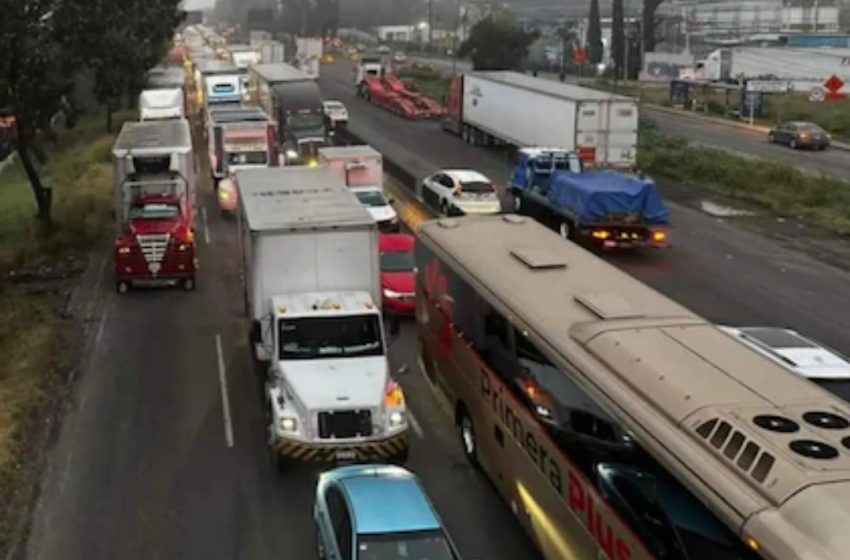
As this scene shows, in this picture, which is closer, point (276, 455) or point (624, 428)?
point (624, 428)

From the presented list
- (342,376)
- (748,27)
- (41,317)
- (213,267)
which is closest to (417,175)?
(213,267)

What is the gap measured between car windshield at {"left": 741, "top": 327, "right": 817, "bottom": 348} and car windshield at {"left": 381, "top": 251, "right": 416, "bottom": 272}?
28.5 ft

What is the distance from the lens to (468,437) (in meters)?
16.3

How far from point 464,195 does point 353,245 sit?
1729 cm

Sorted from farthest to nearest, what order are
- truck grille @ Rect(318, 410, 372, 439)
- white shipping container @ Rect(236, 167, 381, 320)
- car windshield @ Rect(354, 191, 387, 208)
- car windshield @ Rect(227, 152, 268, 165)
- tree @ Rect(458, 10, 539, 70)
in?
tree @ Rect(458, 10, 539, 70), car windshield @ Rect(227, 152, 268, 165), car windshield @ Rect(354, 191, 387, 208), white shipping container @ Rect(236, 167, 381, 320), truck grille @ Rect(318, 410, 372, 439)

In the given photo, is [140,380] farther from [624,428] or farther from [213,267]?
[624,428]

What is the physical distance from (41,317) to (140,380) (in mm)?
5321

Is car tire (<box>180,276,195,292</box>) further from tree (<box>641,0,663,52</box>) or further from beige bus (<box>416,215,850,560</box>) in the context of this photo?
tree (<box>641,0,663,52</box>)

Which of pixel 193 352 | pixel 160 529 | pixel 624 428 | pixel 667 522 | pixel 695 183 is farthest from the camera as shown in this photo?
pixel 695 183

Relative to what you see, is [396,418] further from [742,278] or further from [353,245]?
[742,278]

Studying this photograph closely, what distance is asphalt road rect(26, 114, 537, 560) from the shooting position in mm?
14125

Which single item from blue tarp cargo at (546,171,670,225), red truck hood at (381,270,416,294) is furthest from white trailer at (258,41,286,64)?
red truck hood at (381,270,416,294)

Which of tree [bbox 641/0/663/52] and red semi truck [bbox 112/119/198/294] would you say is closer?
red semi truck [bbox 112/119/198/294]

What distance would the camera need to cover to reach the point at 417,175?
4744 cm
